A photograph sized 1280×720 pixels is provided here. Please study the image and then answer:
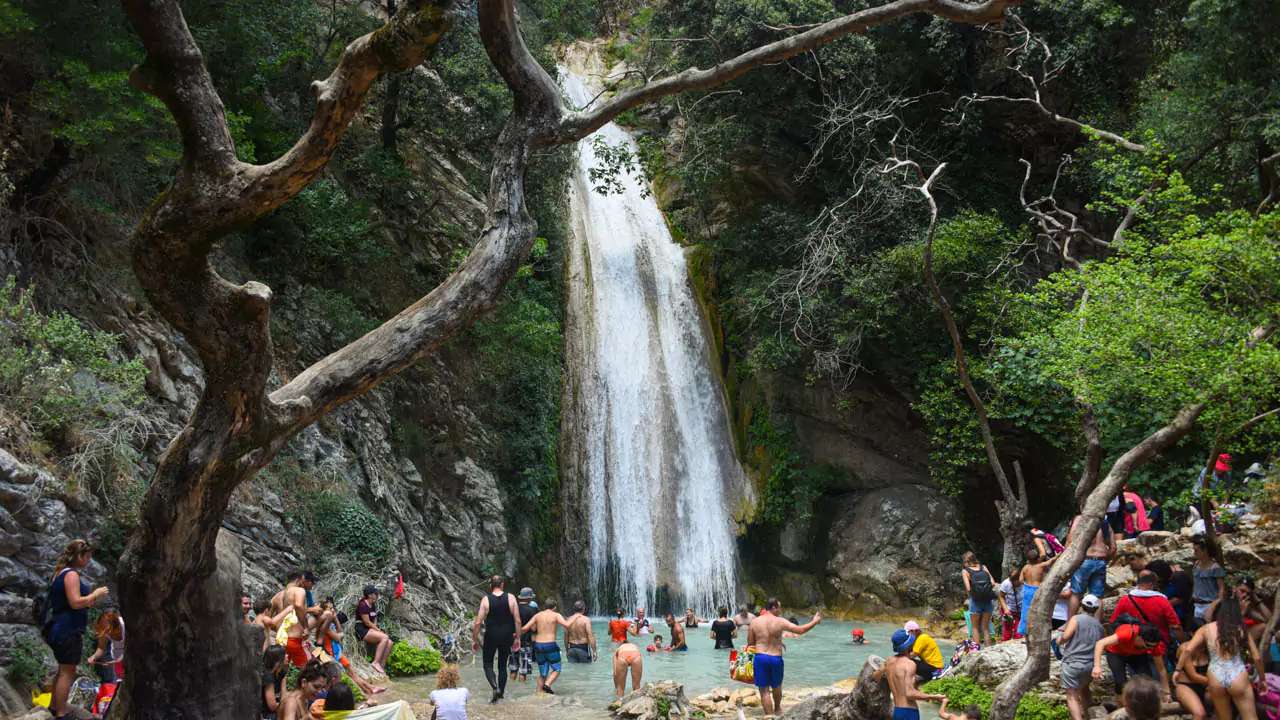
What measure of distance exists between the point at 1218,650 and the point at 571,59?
97.0 feet

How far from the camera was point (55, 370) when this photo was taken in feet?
30.7

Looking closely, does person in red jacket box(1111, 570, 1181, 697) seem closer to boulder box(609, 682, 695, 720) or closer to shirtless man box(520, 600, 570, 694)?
boulder box(609, 682, 695, 720)

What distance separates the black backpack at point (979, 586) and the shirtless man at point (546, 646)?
6167mm

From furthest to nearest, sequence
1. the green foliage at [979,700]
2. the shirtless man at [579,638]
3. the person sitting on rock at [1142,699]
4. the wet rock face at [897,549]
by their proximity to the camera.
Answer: the wet rock face at [897,549]
the shirtless man at [579,638]
the green foliage at [979,700]
the person sitting on rock at [1142,699]

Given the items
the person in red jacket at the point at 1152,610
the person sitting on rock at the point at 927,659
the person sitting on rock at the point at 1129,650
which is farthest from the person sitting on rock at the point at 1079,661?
the person sitting on rock at the point at 927,659

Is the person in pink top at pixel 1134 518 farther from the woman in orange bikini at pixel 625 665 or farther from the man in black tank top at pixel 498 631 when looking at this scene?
the man in black tank top at pixel 498 631

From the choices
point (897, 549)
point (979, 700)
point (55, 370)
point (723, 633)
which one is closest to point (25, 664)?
point (55, 370)

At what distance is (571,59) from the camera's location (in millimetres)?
31609

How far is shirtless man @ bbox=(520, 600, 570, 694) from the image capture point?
10828mm

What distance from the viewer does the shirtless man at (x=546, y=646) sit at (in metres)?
10.8

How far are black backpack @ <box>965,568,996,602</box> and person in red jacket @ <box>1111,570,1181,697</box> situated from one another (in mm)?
4368

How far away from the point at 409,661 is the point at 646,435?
9544mm

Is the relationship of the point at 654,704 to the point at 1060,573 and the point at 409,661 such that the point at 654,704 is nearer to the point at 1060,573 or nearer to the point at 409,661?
the point at 1060,573

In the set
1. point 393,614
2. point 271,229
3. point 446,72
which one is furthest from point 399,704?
point 446,72
